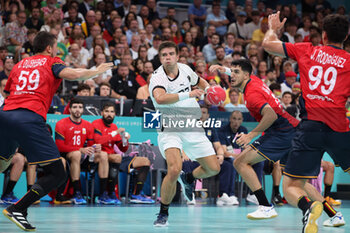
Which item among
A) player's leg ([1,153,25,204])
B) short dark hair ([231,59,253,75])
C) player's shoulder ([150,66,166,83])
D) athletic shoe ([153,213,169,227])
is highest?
short dark hair ([231,59,253,75])

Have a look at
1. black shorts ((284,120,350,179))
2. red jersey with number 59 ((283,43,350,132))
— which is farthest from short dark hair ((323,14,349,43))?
black shorts ((284,120,350,179))

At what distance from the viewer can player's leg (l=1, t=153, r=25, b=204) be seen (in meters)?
10.3

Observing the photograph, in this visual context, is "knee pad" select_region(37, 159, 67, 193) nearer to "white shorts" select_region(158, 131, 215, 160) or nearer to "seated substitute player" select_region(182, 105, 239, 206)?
"white shorts" select_region(158, 131, 215, 160)

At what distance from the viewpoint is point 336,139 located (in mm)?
5715

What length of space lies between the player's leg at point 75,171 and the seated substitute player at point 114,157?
0.62 metres

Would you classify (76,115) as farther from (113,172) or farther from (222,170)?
(222,170)

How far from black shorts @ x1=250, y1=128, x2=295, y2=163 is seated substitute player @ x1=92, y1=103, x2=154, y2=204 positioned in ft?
13.1

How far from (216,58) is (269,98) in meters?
9.59

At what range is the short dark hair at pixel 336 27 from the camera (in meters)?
5.75

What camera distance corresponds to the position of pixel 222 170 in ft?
40.2

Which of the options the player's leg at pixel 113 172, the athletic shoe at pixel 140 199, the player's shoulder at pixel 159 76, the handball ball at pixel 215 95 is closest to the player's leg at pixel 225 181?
the athletic shoe at pixel 140 199

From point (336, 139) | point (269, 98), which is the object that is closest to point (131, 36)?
point (269, 98)

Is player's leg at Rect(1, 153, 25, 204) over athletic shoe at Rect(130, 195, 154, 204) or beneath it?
over

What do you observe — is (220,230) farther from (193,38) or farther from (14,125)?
(193,38)
